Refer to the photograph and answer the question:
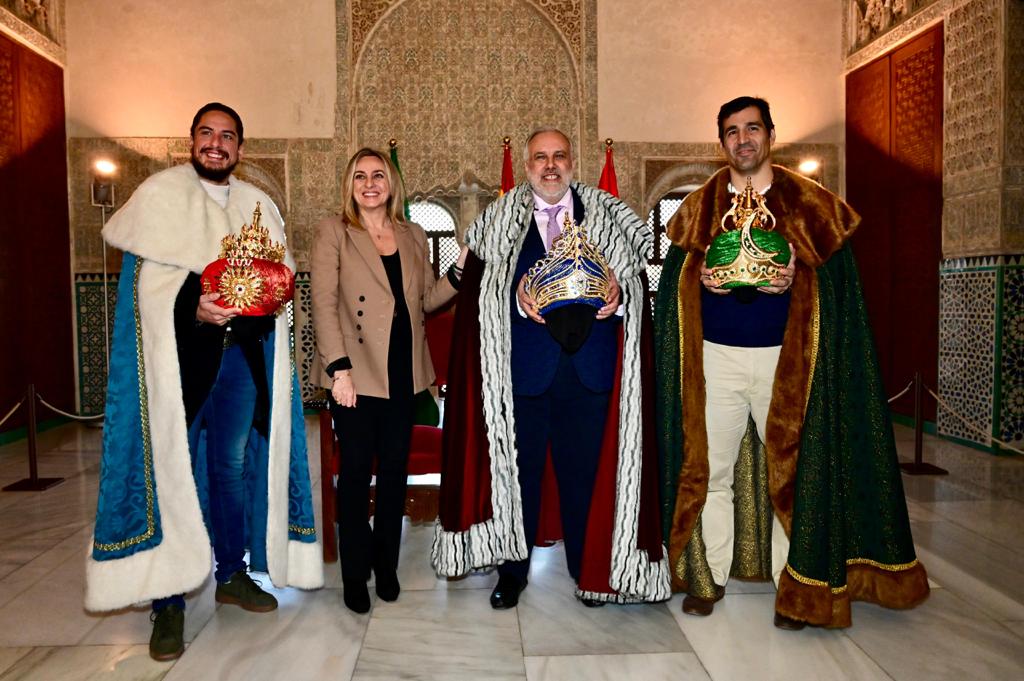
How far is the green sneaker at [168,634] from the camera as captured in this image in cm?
223

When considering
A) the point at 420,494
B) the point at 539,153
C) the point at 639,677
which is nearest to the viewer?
the point at 639,677

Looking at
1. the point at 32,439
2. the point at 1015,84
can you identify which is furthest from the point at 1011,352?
the point at 32,439

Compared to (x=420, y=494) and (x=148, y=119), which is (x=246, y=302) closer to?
(x=420, y=494)

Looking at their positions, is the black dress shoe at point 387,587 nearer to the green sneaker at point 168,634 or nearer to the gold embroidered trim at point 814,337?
the green sneaker at point 168,634

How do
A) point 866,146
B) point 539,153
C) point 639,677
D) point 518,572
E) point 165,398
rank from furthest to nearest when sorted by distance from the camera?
point 866,146 < point 518,572 < point 539,153 < point 165,398 < point 639,677

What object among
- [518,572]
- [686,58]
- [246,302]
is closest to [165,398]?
[246,302]

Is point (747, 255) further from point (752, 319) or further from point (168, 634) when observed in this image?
point (168, 634)

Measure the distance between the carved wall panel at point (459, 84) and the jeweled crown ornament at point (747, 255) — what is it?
508cm

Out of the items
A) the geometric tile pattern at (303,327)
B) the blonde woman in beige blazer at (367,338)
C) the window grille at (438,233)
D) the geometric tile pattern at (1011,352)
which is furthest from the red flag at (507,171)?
the blonde woman in beige blazer at (367,338)

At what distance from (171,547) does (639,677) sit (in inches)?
56.6

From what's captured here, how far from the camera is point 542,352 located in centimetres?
249

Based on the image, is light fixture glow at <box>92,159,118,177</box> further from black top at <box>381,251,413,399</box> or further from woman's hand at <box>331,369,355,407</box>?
woman's hand at <box>331,369,355,407</box>

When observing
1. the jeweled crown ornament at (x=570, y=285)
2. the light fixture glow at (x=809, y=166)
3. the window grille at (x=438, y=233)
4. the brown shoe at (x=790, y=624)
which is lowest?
the brown shoe at (x=790, y=624)

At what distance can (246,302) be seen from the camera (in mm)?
2180
